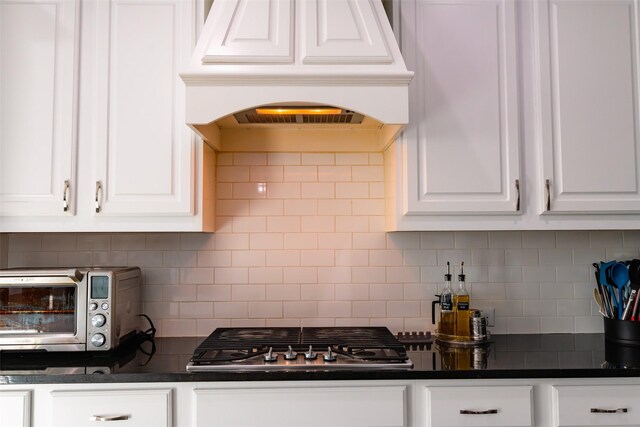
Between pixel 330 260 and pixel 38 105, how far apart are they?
1.40m

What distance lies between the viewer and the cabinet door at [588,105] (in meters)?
1.92

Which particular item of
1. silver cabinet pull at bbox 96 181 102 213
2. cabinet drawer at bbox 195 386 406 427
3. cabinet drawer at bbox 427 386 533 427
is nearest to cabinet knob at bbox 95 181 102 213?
silver cabinet pull at bbox 96 181 102 213

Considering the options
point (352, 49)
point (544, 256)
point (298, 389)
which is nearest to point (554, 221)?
point (544, 256)

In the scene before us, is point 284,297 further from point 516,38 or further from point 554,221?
point 516,38

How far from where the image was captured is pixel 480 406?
5.33 ft

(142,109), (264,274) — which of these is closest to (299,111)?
(142,109)

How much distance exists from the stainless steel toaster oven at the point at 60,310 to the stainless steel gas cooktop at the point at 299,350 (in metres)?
0.40

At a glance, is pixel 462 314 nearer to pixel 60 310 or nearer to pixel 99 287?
pixel 99 287

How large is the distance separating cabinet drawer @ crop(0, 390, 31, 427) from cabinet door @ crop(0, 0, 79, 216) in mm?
675

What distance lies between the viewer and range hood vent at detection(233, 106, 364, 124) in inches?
77.0

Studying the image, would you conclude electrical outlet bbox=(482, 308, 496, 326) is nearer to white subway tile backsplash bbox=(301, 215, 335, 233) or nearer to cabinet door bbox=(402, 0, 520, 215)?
cabinet door bbox=(402, 0, 520, 215)

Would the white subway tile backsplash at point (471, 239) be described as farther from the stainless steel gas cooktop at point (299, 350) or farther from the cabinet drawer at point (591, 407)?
the cabinet drawer at point (591, 407)

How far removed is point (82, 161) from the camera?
1908 millimetres

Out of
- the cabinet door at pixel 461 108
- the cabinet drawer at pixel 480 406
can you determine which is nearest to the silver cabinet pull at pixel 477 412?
the cabinet drawer at pixel 480 406
